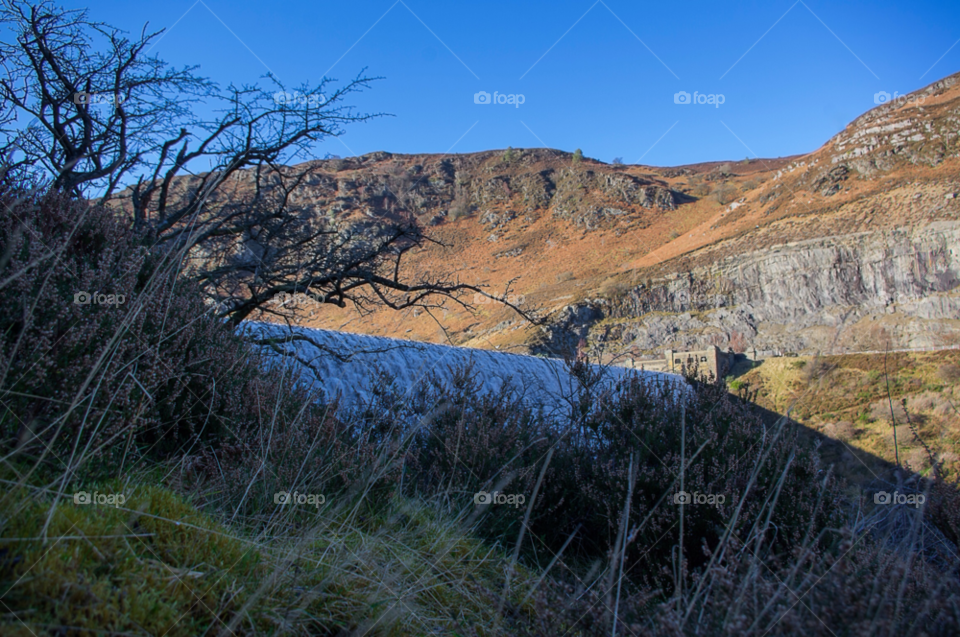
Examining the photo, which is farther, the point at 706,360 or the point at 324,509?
the point at 706,360

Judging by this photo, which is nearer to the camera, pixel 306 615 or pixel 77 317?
pixel 306 615

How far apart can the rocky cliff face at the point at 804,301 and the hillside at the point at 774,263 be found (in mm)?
67

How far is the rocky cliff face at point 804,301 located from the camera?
23.8 m

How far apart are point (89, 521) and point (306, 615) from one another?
2.28 feet

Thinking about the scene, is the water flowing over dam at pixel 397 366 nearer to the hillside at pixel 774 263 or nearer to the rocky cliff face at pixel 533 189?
the hillside at pixel 774 263

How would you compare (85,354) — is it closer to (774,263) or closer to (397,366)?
(397,366)

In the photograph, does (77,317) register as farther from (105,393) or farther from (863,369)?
(863,369)

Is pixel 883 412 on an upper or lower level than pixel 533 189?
lower

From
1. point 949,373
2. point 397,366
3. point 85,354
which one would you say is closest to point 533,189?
point 949,373

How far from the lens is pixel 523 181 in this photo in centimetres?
6141

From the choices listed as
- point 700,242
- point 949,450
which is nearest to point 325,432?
point 949,450

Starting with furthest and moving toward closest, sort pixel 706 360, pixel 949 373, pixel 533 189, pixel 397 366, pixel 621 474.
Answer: pixel 533 189, pixel 706 360, pixel 949 373, pixel 397 366, pixel 621 474

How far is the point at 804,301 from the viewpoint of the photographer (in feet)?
87.7

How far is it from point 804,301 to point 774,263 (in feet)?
8.80
